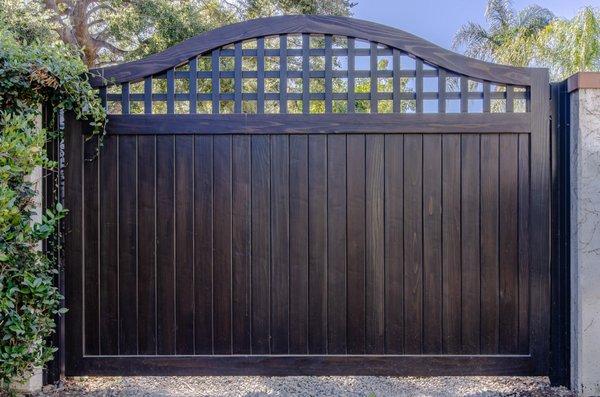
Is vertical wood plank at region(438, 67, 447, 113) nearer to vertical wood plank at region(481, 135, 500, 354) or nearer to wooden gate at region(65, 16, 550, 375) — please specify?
wooden gate at region(65, 16, 550, 375)

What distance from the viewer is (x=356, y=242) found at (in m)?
2.63

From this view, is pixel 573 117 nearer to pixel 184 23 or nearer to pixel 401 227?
pixel 401 227

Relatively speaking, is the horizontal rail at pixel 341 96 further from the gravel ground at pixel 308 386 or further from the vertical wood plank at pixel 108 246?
the gravel ground at pixel 308 386

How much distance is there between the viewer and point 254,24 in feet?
8.65

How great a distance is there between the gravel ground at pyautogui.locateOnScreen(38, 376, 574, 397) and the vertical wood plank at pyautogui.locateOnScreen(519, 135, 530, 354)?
1.01 feet

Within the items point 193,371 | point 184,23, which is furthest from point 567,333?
point 184,23

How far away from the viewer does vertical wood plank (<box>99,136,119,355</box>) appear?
104 inches

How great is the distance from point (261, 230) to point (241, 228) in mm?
113

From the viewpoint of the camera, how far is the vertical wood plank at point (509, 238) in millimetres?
2621

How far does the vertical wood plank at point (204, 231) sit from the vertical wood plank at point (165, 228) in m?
0.13

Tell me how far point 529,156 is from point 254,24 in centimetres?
170

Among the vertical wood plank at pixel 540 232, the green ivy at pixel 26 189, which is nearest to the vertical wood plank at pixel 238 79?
the green ivy at pixel 26 189

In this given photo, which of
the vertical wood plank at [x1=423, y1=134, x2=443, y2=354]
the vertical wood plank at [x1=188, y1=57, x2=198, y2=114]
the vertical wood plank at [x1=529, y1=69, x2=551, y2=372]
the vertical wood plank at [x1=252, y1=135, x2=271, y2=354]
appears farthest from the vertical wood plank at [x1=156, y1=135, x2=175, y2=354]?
the vertical wood plank at [x1=529, y1=69, x2=551, y2=372]

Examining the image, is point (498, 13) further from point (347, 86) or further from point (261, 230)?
point (261, 230)
